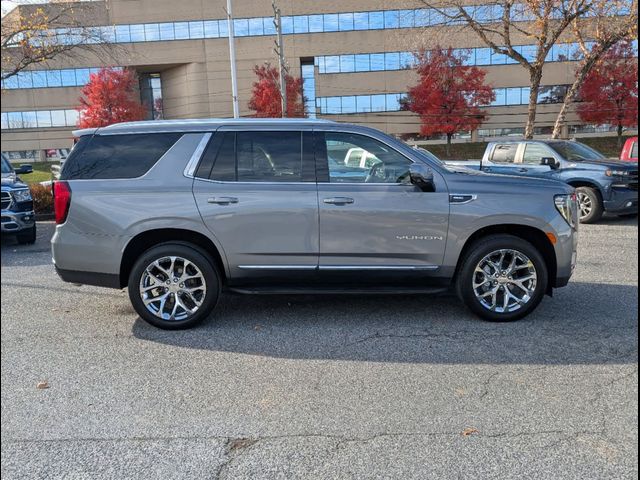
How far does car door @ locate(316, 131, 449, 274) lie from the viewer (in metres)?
4.96

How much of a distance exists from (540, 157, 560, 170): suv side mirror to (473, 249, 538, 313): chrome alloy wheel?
7.88 meters

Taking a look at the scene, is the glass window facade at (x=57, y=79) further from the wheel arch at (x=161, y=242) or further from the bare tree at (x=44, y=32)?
the wheel arch at (x=161, y=242)

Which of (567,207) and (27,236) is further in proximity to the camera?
(27,236)

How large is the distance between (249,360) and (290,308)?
1.42 m

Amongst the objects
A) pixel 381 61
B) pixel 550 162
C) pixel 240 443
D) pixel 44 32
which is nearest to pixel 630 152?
pixel 550 162

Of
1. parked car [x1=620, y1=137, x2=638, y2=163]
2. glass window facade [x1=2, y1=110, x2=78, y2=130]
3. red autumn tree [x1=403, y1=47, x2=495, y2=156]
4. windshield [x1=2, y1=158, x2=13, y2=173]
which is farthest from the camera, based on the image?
glass window facade [x1=2, y1=110, x2=78, y2=130]

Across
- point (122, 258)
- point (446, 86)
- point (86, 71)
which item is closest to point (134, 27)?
point (86, 71)

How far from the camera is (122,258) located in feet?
16.5

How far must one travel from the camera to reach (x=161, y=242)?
5117 mm

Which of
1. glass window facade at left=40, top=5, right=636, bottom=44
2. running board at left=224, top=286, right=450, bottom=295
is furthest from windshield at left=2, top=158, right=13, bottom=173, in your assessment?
glass window facade at left=40, top=5, right=636, bottom=44

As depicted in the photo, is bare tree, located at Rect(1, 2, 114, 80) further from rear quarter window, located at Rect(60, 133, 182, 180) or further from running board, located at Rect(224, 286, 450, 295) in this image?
running board, located at Rect(224, 286, 450, 295)

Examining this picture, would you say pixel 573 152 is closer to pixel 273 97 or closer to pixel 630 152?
pixel 630 152

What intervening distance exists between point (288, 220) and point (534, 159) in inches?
369

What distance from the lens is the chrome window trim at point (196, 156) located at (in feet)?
16.5
